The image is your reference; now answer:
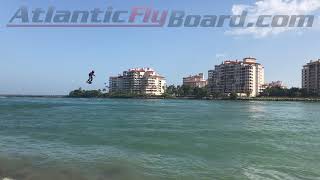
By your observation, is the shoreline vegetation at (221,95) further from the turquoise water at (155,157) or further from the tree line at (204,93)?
the turquoise water at (155,157)

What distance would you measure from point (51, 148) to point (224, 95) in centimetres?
14299

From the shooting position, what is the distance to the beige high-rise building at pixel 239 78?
155m

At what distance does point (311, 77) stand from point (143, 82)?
7341 centimetres

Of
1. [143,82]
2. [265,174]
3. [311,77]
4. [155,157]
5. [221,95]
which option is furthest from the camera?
[143,82]

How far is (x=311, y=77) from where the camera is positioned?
146625 mm

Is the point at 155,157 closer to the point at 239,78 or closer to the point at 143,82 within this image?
the point at 239,78

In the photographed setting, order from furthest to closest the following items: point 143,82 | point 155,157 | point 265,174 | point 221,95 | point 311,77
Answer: point 143,82 < point 221,95 < point 311,77 < point 155,157 < point 265,174

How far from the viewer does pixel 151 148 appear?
59.5ft

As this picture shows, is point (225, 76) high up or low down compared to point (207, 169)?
up

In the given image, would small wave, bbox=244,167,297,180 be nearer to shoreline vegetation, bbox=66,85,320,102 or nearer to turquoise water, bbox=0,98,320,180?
turquoise water, bbox=0,98,320,180

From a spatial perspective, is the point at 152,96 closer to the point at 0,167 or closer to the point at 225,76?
the point at 225,76

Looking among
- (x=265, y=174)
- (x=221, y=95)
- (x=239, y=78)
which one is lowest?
(x=265, y=174)

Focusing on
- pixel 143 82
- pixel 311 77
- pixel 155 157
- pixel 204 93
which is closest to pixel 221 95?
pixel 204 93

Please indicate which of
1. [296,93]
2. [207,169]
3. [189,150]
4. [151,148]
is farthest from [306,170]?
[296,93]
